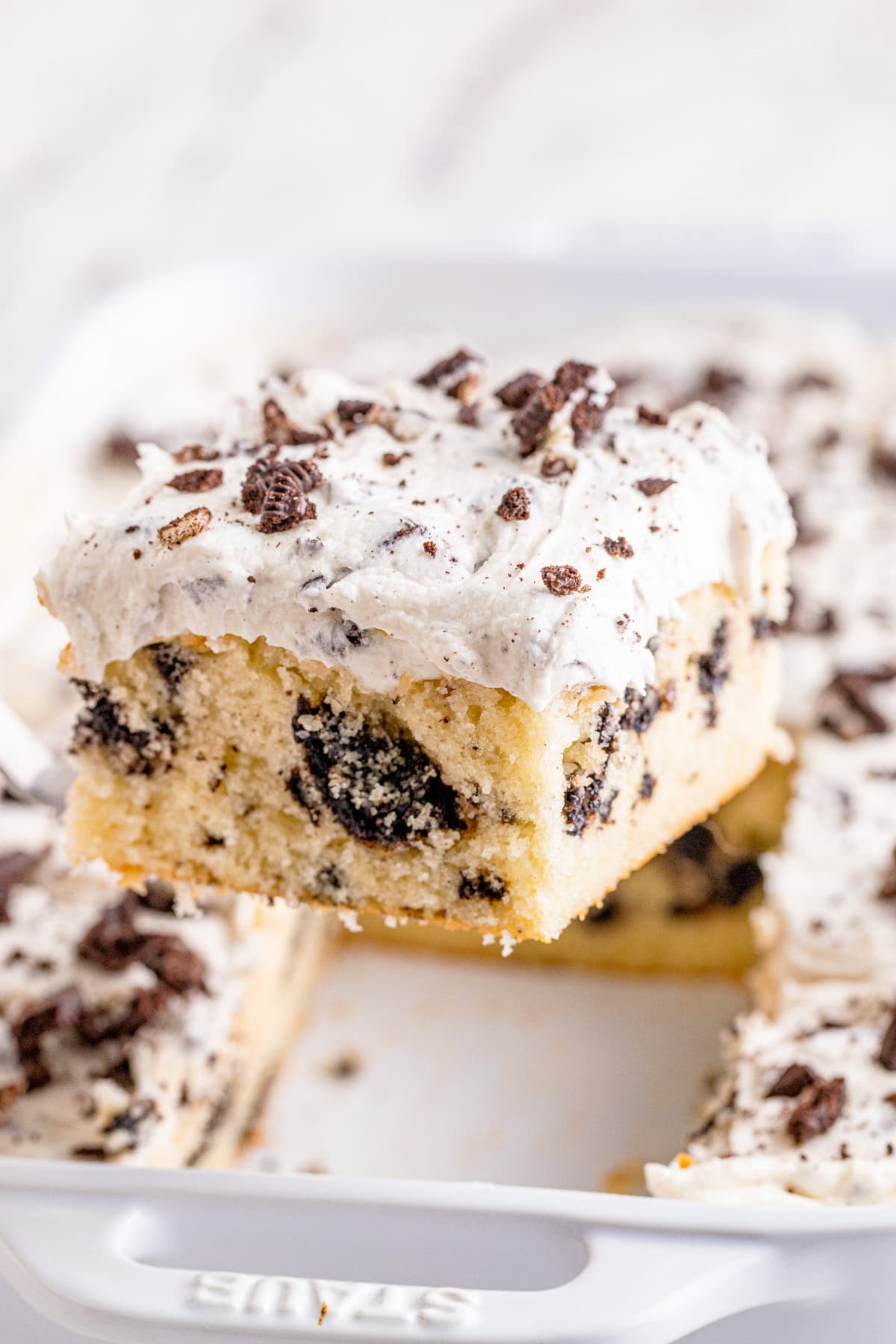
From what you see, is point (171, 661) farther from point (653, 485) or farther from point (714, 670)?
point (714, 670)

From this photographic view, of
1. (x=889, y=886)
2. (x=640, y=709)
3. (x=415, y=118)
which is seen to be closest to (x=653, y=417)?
(x=640, y=709)

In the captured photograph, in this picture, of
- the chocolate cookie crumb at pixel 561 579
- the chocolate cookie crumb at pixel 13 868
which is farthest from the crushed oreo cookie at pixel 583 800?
the chocolate cookie crumb at pixel 13 868

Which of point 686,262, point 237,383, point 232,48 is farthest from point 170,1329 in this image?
point 232,48

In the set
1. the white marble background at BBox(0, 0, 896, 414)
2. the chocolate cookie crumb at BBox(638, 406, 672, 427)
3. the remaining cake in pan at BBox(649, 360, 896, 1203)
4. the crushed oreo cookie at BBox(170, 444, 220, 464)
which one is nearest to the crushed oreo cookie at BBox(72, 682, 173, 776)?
the crushed oreo cookie at BBox(170, 444, 220, 464)

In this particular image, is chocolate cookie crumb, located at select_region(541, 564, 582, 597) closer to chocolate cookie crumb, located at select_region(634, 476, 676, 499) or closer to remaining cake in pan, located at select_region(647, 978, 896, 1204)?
→ chocolate cookie crumb, located at select_region(634, 476, 676, 499)

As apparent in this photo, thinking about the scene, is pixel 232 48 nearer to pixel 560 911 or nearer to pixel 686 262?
pixel 686 262

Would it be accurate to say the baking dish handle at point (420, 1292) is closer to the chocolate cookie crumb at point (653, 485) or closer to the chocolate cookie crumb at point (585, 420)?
the chocolate cookie crumb at point (653, 485)

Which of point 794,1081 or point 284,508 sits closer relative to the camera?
point 284,508
